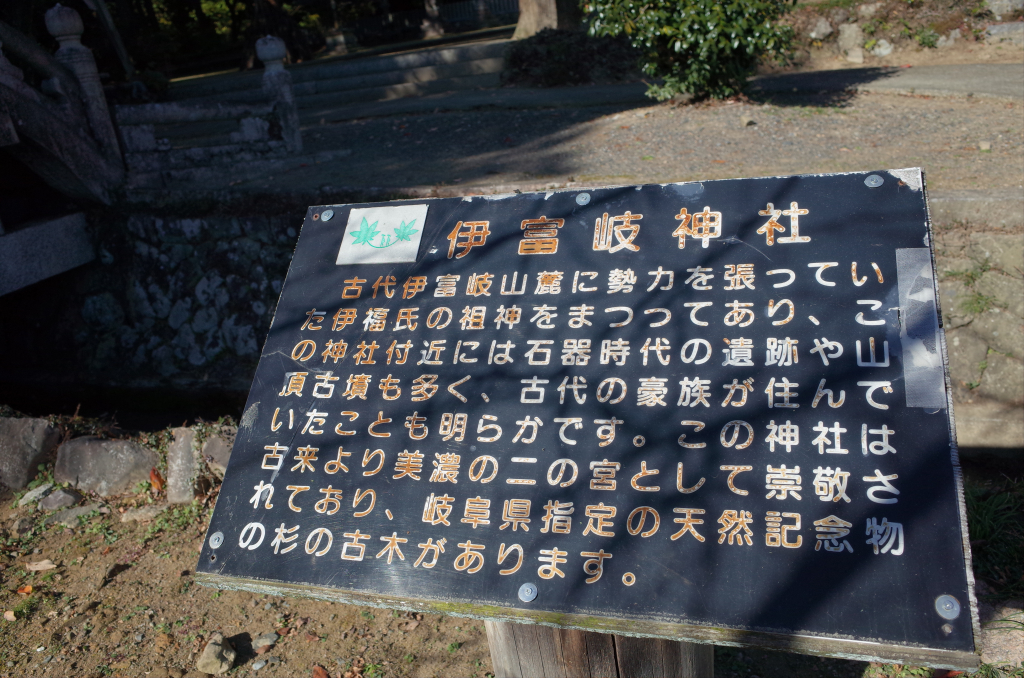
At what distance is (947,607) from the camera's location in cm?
147

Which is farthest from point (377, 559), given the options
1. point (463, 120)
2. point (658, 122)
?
point (463, 120)

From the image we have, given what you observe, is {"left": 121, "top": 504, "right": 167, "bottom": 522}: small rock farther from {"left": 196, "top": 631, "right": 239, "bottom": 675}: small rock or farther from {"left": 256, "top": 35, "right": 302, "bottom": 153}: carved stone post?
{"left": 256, "top": 35, "right": 302, "bottom": 153}: carved stone post

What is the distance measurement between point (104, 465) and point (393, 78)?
865 centimetres

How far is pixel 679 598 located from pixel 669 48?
6140 mm

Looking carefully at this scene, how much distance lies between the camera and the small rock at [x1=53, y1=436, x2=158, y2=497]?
4.07m

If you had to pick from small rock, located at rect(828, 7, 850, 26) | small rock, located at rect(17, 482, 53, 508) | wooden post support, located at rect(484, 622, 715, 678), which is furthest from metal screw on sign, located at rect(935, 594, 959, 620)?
small rock, located at rect(828, 7, 850, 26)

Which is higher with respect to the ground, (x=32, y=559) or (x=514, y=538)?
(x=514, y=538)

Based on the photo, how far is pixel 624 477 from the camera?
69.8 inches

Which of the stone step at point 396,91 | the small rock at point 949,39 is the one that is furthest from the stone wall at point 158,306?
the small rock at point 949,39

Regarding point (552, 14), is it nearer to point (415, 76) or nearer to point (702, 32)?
point (415, 76)

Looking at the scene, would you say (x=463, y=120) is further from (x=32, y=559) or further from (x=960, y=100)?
(x=32, y=559)

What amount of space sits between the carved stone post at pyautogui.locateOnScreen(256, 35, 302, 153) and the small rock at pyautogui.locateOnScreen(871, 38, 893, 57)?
8002mm

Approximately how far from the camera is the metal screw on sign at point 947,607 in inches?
57.6

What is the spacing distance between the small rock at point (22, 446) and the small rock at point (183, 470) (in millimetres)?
837
